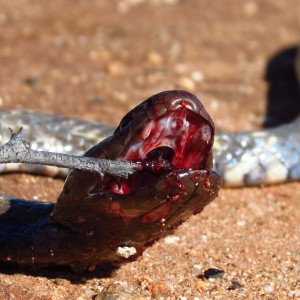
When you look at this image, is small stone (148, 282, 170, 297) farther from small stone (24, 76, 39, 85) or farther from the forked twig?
small stone (24, 76, 39, 85)

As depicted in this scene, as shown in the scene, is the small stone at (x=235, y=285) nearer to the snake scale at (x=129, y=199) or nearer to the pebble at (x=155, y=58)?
the snake scale at (x=129, y=199)

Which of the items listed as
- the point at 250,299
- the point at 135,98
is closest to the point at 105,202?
the point at 250,299

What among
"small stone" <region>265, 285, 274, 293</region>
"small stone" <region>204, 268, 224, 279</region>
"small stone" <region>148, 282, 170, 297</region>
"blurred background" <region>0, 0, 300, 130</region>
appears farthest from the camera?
"blurred background" <region>0, 0, 300, 130</region>

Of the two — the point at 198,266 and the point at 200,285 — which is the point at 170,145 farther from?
the point at 198,266

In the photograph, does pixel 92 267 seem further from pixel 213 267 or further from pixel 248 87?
pixel 248 87

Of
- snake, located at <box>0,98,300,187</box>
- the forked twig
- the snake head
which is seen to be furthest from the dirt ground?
the forked twig
